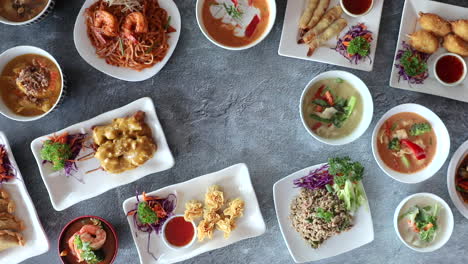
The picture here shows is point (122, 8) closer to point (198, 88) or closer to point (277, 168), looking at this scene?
point (198, 88)

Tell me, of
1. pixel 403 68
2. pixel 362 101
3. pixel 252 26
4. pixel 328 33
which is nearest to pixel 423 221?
pixel 362 101

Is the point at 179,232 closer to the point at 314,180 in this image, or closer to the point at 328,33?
the point at 314,180

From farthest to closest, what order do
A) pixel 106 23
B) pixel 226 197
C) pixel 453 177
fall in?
1. pixel 226 197
2. pixel 453 177
3. pixel 106 23

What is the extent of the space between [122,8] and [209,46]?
2.44 ft

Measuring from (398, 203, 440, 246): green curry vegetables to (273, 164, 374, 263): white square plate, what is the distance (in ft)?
1.03

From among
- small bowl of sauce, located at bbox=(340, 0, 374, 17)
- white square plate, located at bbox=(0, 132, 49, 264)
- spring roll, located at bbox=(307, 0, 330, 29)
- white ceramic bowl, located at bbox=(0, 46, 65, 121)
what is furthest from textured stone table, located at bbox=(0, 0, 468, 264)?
small bowl of sauce, located at bbox=(340, 0, 374, 17)

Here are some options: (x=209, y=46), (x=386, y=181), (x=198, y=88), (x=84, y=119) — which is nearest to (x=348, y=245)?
(x=386, y=181)

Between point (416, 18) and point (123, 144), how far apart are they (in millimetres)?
2516

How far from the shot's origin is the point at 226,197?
3.19 meters

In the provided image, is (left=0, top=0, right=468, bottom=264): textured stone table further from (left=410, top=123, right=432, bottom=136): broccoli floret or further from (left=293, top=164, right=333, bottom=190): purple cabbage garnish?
(left=410, top=123, right=432, bottom=136): broccoli floret

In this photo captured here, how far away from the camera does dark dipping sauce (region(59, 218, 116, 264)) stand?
10.3 ft

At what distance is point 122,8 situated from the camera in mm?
3023

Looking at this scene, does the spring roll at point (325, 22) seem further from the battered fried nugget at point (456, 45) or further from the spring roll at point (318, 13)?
the battered fried nugget at point (456, 45)

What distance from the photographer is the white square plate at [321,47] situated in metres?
3.01
